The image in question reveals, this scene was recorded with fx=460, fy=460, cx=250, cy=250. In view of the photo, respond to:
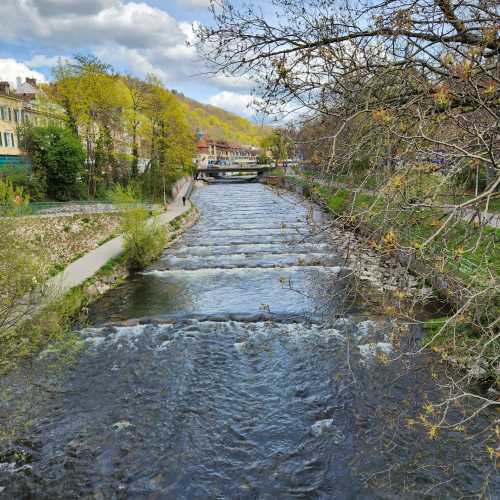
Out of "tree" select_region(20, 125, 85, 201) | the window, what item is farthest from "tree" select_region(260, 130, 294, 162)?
the window

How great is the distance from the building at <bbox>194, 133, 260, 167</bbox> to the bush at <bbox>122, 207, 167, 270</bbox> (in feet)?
299

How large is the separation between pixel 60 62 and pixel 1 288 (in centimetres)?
3130

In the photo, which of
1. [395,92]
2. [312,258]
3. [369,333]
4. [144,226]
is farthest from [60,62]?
[395,92]

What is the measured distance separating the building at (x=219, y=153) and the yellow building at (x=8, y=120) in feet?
228

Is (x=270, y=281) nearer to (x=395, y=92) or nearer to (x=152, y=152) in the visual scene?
(x=395, y=92)

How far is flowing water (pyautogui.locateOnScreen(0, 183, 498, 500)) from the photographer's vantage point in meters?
6.12

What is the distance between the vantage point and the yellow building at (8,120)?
121 ft

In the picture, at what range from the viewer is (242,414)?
304 inches

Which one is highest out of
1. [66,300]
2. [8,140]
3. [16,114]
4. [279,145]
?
[16,114]

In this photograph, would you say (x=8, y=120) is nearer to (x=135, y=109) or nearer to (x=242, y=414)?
(x=135, y=109)

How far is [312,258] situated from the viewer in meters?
18.3

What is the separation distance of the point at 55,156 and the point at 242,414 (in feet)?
80.6

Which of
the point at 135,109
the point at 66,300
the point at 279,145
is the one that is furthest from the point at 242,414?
the point at 135,109

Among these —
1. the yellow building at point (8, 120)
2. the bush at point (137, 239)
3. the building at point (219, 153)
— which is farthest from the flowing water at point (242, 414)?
the building at point (219, 153)
